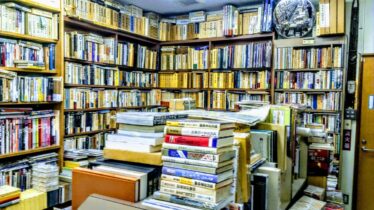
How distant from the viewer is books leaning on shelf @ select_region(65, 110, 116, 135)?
11.3 feet

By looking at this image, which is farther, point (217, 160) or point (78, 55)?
point (78, 55)

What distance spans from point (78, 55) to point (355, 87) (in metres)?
3.19

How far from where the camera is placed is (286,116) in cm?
189

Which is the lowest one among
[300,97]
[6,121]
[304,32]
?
[6,121]

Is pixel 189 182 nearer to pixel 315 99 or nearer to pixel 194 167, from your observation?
pixel 194 167

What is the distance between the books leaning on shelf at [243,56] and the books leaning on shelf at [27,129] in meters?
2.23

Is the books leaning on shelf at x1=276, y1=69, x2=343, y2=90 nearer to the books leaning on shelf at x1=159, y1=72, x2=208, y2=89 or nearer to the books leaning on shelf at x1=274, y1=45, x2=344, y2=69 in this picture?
the books leaning on shelf at x1=274, y1=45, x2=344, y2=69

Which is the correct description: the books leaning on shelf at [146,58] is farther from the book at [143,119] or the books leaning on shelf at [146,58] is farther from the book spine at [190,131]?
the book spine at [190,131]

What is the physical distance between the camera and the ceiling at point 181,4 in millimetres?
4184

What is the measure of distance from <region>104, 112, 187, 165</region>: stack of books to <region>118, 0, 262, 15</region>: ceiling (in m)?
3.25

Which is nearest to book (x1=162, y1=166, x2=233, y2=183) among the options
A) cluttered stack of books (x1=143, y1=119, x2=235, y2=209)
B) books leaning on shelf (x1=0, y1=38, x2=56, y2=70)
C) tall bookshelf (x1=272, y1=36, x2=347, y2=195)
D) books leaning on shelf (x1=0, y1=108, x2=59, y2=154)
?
cluttered stack of books (x1=143, y1=119, x2=235, y2=209)

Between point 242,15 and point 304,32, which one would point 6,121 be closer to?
point 242,15

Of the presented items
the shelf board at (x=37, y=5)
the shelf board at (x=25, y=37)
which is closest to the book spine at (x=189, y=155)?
the shelf board at (x=25, y=37)

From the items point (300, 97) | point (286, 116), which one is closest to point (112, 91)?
point (300, 97)
